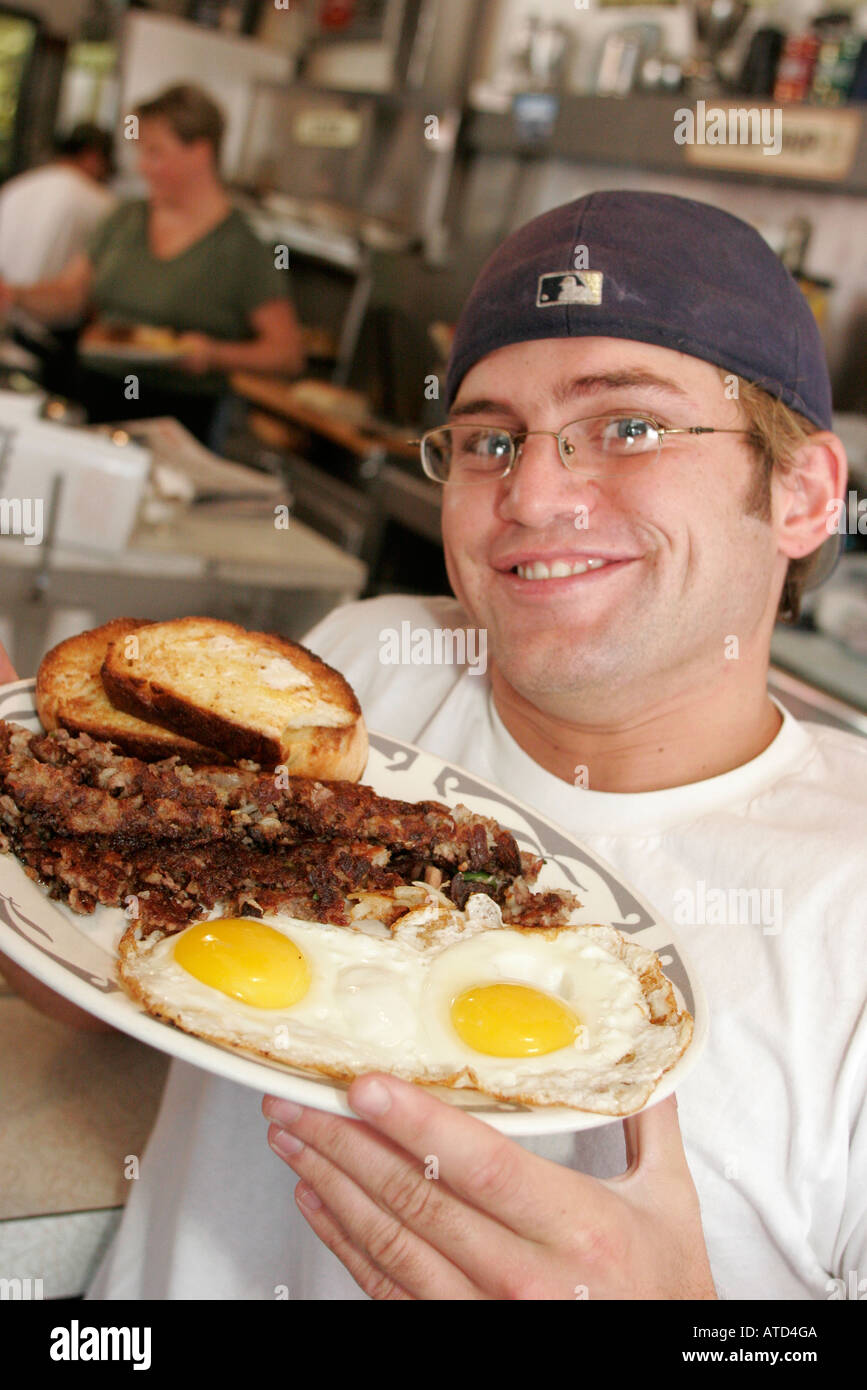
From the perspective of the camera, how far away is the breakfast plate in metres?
0.84

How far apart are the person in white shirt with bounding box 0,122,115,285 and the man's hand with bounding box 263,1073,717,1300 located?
21.2ft

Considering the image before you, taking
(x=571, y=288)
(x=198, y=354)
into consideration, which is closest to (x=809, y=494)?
(x=571, y=288)

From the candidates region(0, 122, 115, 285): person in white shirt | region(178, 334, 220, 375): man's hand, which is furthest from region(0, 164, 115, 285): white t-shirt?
region(178, 334, 220, 375): man's hand

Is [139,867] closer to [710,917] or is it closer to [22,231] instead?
[710,917]

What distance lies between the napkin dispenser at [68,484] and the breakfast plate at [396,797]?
1.60m

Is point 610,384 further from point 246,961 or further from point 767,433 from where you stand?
point 246,961

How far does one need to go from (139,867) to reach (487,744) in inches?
30.8

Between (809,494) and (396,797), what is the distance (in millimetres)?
749

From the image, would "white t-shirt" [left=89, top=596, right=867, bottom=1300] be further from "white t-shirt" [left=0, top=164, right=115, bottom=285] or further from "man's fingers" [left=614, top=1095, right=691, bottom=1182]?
"white t-shirt" [left=0, top=164, right=115, bottom=285]

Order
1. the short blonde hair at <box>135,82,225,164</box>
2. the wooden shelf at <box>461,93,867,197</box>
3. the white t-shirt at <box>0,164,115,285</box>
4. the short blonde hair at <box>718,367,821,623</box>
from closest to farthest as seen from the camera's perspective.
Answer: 1. the short blonde hair at <box>718,367,821,623</box>
2. the wooden shelf at <box>461,93,867,197</box>
3. the short blonde hair at <box>135,82,225,164</box>
4. the white t-shirt at <box>0,164,115,285</box>

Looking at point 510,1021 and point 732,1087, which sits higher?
point 510,1021

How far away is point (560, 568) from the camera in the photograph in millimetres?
1509

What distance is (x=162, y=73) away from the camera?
760 cm
